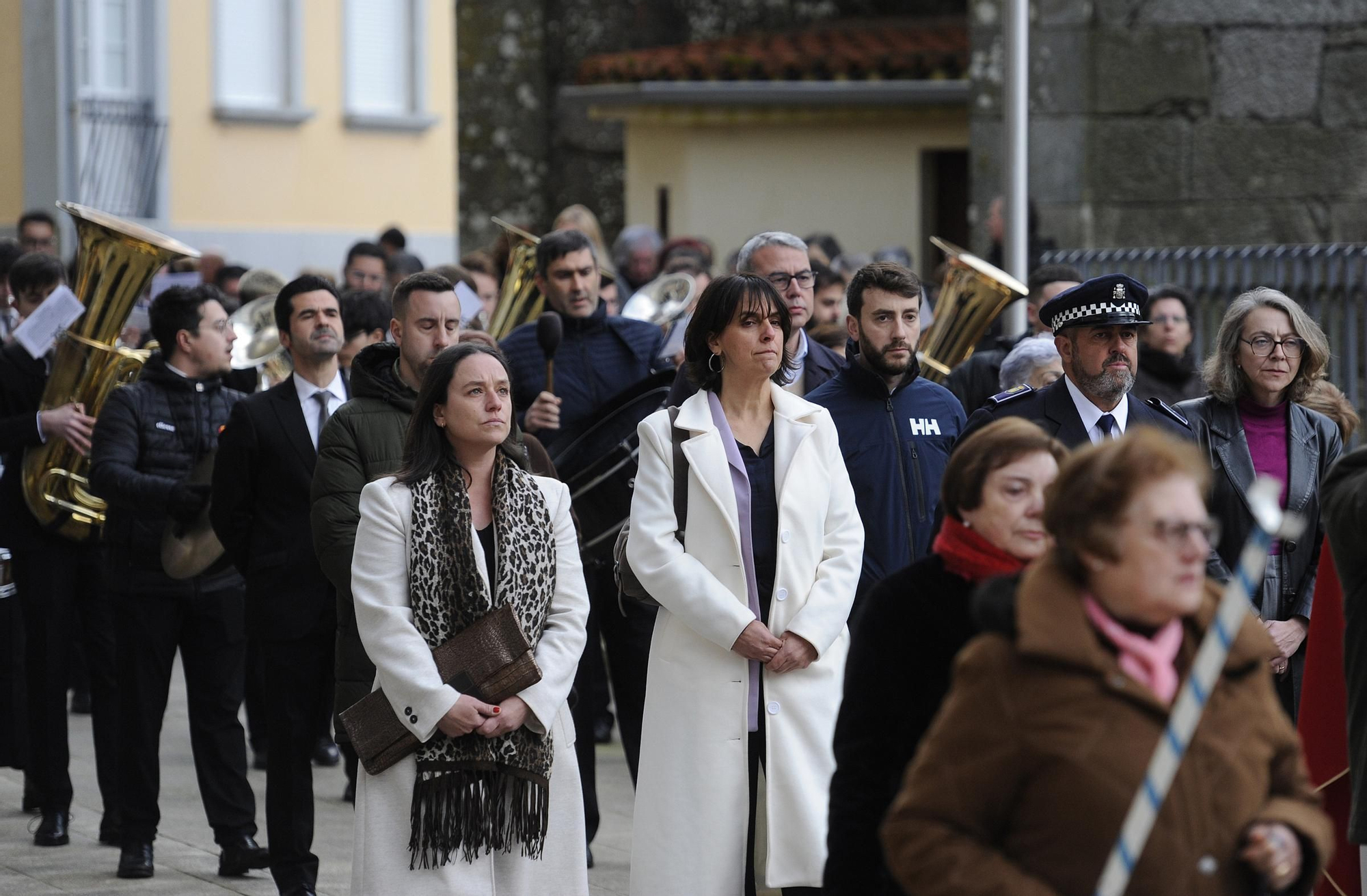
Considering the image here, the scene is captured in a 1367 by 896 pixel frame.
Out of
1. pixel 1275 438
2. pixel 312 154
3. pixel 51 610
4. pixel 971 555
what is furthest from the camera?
pixel 312 154

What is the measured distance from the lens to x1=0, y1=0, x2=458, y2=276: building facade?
1808 cm

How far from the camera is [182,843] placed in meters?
7.03

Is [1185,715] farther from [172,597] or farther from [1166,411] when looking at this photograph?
[172,597]

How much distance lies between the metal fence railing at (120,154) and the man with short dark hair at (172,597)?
12.2 meters

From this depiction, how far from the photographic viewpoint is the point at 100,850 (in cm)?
693

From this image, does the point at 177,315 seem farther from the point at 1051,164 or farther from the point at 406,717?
the point at 1051,164

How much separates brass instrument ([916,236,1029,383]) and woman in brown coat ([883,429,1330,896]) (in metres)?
4.64

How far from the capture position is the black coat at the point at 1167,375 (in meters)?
8.18

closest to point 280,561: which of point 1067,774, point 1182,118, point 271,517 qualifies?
point 271,517

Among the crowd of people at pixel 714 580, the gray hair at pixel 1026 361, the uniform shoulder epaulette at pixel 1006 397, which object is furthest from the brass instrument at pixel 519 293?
the uniform shoulder epaulette at pixel 1006 397

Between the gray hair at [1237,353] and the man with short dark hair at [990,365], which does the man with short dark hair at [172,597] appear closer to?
the man with short dark hair at [990,365]

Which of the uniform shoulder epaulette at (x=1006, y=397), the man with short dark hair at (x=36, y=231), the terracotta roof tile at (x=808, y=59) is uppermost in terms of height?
the terracotta roof tile at (x=808, y=59)

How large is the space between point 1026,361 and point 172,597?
297cm

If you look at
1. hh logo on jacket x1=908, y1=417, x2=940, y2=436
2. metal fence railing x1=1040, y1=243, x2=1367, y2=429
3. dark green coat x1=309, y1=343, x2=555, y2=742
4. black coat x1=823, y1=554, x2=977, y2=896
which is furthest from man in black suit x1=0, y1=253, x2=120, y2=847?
metal fence railing x1=1040, y1=243, x2=1367, y2=429
